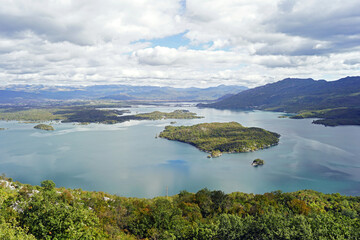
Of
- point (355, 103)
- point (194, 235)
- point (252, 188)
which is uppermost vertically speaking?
point (355, 103)

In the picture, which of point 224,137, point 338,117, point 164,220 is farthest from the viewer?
point 338,117

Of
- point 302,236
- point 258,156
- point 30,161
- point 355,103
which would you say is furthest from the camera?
point 355,103

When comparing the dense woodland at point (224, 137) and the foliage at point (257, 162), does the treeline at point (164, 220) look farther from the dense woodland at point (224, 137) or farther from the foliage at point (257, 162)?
the dense woodland at point (224, 137)

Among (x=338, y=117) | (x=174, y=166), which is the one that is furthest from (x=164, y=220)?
(x=338, y=117)

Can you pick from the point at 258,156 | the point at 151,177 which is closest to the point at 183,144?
the point at 258,156

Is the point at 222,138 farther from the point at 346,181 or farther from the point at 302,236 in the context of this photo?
the point at 302,236

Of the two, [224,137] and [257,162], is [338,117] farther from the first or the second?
[257,162]

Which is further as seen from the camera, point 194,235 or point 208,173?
point 208,173
